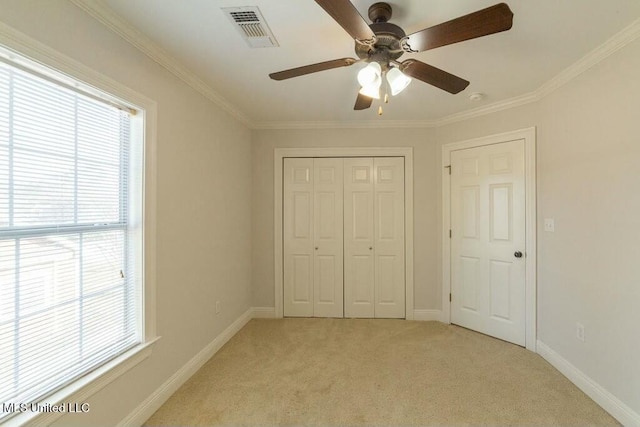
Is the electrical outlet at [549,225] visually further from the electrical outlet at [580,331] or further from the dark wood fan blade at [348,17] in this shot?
the dark wood fan blade at [348,17]

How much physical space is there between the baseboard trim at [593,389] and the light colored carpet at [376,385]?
54 millimetres

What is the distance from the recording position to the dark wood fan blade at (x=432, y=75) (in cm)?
149

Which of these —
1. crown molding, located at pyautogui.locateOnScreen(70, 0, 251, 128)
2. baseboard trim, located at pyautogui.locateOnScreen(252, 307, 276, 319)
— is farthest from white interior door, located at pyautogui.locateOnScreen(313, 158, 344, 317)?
crown molding, located at pyautogui.locateOnScreen(70, 0, 251, 128)

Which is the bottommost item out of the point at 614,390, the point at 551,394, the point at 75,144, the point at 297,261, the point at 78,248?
the point at 551,394

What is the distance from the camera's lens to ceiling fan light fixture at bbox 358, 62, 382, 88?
55.1 inches

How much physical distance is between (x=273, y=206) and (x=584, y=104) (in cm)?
298

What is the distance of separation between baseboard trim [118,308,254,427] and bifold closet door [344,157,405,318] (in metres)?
1.46

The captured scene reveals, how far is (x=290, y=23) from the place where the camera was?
5.10ft

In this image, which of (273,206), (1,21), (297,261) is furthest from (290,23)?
(297,261)

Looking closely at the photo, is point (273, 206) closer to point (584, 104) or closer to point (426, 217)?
point (426, 217)

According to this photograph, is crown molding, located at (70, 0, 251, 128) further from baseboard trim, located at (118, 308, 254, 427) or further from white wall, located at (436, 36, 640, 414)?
white wall, located at (436, 36, 640, 414)

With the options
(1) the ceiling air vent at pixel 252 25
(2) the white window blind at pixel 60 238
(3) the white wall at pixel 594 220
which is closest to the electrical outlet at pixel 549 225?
(3) the white wall at pixel 594 220

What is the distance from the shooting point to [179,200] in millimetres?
2051

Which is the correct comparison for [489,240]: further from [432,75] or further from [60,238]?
[60,238]
